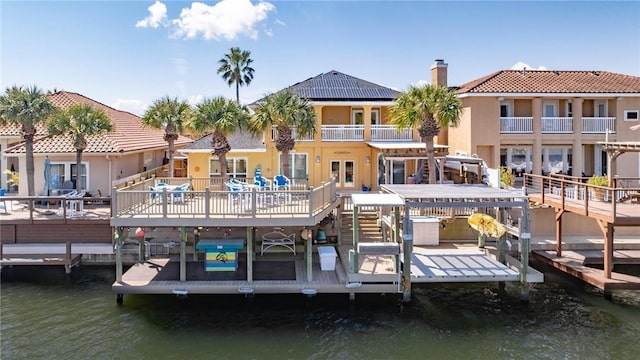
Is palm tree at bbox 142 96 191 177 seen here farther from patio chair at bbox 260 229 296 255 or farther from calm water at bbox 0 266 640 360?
calm water at bbox 0 266 640 360

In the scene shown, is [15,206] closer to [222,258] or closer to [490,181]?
[222,258]

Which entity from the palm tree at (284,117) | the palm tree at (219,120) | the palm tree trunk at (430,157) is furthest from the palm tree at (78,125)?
the palm tree trunk at (430,157)

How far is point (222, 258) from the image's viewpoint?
16.7 metres

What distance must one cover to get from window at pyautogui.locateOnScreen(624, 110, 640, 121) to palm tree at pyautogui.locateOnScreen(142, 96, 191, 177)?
2324 cm

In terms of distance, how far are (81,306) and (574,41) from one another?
27286mm

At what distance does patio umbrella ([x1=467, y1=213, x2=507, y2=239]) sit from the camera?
56.7ft

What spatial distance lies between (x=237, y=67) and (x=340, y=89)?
30.5 meters

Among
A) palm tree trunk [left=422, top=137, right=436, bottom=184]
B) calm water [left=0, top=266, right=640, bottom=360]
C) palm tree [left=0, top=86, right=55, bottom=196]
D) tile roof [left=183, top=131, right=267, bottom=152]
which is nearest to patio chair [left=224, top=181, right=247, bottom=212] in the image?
calm water [left=0, top=266, right=640, bottom=360]

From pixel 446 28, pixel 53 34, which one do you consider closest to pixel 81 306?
pixel 53 34

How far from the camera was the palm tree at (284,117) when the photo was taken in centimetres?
2084

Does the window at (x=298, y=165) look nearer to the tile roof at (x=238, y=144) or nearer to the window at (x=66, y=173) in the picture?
the tile roof at (x=238, y=144)

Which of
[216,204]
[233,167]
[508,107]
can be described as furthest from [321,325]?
[508,107]

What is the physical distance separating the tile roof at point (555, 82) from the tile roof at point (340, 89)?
4.48 meters

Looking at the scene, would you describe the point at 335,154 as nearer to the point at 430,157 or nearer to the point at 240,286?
the point at 430,157
